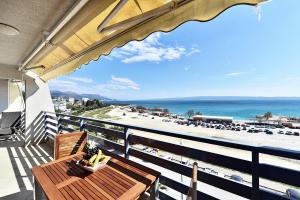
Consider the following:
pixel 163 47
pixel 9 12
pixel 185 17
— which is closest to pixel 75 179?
pixel 185 17

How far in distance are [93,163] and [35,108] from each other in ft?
16.6

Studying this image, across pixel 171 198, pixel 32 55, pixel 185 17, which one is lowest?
pixel 171 198

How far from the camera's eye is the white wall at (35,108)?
5.36 m

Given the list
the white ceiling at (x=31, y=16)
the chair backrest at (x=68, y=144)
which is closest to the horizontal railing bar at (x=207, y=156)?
the chair backrest at (x=68, y=144)

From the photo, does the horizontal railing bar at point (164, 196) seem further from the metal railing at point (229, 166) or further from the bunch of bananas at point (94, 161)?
the bunch of bananas at point (94, 161)

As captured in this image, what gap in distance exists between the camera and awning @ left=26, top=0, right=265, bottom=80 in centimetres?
128

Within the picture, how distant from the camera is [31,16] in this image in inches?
83.4

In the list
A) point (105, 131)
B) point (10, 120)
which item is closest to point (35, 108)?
point (10, 120)

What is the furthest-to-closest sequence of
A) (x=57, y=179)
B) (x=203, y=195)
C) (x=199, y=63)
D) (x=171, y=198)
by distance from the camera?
1. (x=199, y=63)
2. (x=171, y=198)
3. (x=203, y=195)
4. (x=57, y=179)

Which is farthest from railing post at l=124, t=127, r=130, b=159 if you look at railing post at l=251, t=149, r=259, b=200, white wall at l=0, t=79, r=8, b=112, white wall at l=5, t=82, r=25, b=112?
white wall at l=0, t=79, r=8, b=112

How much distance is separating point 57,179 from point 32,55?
3.13 meters

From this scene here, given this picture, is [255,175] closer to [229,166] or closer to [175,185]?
[229,166]

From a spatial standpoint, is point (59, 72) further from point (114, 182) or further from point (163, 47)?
point (163, 47)

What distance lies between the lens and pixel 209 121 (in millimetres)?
36969
